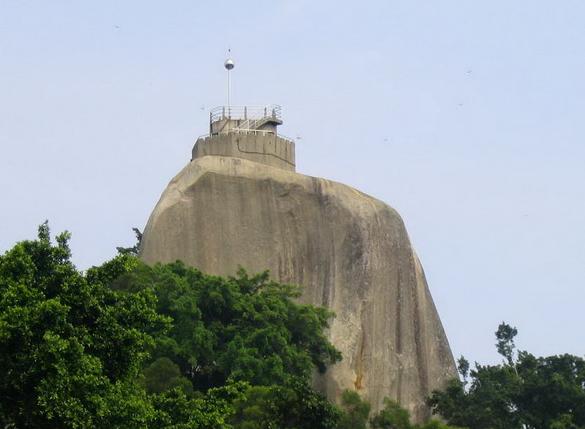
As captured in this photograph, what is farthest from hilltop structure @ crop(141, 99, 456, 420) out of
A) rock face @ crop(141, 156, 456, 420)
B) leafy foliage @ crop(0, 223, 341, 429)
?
leafy foliage @ crop(0, 223, 341, 429)

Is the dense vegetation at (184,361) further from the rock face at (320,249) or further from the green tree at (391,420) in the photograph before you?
the rock face at (320,249)

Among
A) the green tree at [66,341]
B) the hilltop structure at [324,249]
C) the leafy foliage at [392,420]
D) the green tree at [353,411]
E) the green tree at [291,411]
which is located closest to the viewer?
the green tree at [66,341]

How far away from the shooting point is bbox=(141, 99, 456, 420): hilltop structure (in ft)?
142

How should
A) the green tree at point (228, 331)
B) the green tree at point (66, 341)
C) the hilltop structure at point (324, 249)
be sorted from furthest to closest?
1. the hilltop structure at point (324, 249)
2. the green tree at point (228, 331)
3. the green tree at point (66, 341)

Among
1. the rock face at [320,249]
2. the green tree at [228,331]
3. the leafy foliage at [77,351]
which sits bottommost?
the leafy foliage at [77,351]

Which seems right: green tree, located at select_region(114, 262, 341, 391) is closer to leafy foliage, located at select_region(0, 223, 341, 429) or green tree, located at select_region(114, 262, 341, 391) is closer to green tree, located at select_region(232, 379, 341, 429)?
green tree, located at select_region(232, 379, 341, 429)

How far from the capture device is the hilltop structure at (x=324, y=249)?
43.3 meters

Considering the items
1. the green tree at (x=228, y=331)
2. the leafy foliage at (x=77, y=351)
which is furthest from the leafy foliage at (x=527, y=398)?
the leafy foliage at (x=77, y=351)

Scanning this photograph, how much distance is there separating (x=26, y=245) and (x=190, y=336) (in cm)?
1306

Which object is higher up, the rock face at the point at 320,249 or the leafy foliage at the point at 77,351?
the rock face at the point at 320,249

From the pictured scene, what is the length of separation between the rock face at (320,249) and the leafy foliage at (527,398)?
4.00m

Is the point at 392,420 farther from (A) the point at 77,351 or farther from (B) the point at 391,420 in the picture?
(A) the point at 77,351

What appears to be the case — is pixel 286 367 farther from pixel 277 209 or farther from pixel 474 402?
pixel 277 209

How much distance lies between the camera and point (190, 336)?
37094 mm
